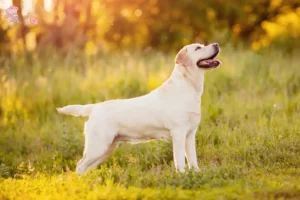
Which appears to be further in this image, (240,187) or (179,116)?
(179,116)

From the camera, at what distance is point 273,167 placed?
299 inches

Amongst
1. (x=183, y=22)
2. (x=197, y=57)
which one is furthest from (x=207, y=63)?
(x=183, y=22)

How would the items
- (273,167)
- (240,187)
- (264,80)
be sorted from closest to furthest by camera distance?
1. (240,187)
2. (273,167)
3. (264,80)

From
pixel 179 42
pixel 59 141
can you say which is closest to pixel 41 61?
pixel 59 141

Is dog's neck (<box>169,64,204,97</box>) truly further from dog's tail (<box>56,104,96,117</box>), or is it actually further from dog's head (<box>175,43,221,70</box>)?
dog's tail (<box>56,104,96,117</box>)

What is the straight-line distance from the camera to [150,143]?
936cm

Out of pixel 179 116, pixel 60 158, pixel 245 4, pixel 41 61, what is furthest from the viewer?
pixel 245 4

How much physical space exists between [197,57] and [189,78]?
0.93ft

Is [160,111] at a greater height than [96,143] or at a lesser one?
greater

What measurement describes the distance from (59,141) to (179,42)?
12.5 meters

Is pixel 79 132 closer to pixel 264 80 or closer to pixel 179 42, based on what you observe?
pixel 264 80

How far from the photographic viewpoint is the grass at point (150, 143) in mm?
6348

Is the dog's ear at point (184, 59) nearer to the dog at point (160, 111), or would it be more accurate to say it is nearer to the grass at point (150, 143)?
the dog at point (160, 111)

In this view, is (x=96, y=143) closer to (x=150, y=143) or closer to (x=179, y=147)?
(x=179, y=147)
